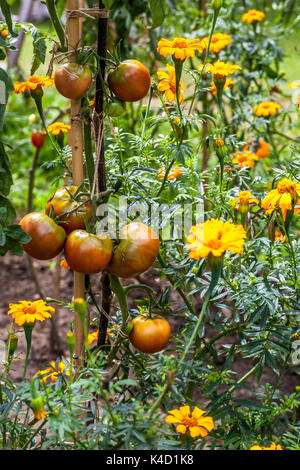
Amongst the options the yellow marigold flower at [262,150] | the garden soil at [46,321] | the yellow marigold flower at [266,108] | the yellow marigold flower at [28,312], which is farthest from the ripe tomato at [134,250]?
the yellow marigold flower at [262,150]

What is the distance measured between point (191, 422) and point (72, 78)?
57 centimetres

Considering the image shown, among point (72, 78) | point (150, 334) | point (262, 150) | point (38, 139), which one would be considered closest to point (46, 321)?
point (38, 139)

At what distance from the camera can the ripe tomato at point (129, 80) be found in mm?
838

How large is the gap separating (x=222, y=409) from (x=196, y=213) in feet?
1.18

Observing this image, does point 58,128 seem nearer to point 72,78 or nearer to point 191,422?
point 72,78

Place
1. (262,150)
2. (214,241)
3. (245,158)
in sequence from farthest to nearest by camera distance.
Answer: (262,150), (245,158), (214,241)

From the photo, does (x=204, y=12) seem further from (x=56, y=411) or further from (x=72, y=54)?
(x=56, y=411)

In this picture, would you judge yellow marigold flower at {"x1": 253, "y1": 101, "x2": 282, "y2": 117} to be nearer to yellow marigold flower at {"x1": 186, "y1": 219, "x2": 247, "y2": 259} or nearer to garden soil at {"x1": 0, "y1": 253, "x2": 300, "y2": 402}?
garden soil at {"x1": 0, "y1": 253, "x2": 300, "y2": 402}

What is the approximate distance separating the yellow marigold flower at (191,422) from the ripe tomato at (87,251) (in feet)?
0.86

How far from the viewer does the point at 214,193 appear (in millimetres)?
1027

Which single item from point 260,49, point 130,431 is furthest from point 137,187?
point 260,49

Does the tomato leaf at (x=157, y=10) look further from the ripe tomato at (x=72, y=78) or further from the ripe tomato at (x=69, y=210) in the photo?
the ripe tomato at (x=69, y=210)

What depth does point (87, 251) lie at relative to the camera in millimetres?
777

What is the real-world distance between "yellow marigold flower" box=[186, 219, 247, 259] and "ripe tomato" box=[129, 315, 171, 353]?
187mm
